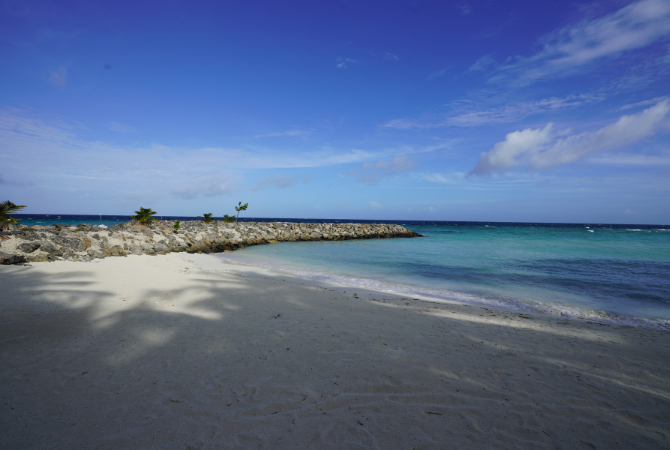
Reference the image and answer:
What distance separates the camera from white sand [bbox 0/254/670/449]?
8.02 feet

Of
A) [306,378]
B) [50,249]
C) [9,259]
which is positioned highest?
[50,249]

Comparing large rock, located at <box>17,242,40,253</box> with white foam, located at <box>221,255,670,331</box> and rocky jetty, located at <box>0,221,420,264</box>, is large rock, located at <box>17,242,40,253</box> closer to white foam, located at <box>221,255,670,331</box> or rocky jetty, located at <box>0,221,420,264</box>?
rocky jetty, located at <box>0,221,420,264</box>

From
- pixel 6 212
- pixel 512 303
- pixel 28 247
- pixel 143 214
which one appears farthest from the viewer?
pixel 143 214

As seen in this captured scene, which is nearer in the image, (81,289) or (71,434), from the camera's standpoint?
(71,434)

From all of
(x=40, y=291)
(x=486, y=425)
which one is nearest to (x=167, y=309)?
(x=40, y=291)

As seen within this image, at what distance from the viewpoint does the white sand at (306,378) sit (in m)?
2.44

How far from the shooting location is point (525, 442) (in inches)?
95.7

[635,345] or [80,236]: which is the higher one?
[80,236]

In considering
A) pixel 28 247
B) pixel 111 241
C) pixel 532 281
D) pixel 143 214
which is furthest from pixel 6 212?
pixel 532 281

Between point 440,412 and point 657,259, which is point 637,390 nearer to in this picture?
point 440,412

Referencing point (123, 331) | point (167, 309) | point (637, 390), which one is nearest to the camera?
point (637, 390)

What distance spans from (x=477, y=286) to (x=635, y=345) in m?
5.25

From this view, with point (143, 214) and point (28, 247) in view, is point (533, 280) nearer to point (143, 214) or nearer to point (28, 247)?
point (28, 247)

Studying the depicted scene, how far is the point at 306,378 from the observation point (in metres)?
3.31
